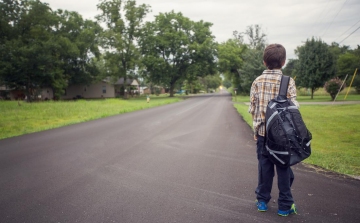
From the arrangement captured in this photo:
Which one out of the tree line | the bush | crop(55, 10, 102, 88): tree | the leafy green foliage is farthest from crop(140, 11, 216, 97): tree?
the bush

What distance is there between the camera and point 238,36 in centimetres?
6022

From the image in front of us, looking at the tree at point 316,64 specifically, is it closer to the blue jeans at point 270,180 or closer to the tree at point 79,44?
the blue jeans at point 270,180

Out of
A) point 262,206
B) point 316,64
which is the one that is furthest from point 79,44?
point 262,206

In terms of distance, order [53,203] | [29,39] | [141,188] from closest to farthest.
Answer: [53,203] < [141,188] < [29,39]

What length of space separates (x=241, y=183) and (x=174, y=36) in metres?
49.0

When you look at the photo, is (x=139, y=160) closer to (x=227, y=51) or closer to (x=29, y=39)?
(x=29, y=39)

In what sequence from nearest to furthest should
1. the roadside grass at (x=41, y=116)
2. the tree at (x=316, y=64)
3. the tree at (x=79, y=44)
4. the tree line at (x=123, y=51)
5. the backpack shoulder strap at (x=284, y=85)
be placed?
the backpack shoulder strap at (x=284, y=85) < the roadside grass at (x=41, y=116) < the tree at (x=316, y=64) < the tree line at (x=123, y=51) < the tree at (x=79, y=44)

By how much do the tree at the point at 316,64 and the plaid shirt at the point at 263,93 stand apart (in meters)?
26.1

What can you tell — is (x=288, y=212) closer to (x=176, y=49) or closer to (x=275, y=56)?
(x=275, y=56)

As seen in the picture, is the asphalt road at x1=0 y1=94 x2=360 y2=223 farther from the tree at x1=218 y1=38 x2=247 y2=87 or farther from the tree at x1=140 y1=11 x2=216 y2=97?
the tree at x1=218 y1=38 x2=247 y2=87

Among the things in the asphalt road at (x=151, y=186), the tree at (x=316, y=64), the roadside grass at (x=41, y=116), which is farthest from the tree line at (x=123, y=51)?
the asphalt road at (x=151, y=186)

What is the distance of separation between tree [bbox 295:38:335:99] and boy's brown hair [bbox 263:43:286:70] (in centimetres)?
2597

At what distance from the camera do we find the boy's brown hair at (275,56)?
2.97m

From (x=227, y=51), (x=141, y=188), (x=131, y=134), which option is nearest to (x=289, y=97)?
(x=141, y=188)
